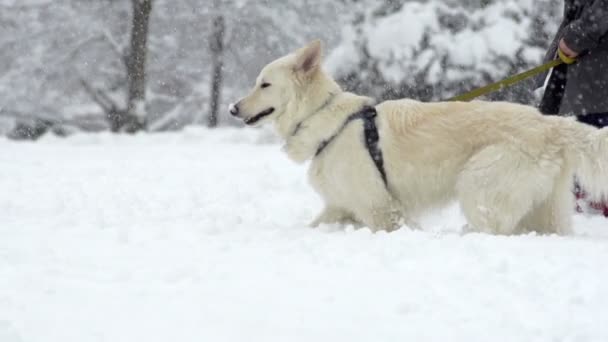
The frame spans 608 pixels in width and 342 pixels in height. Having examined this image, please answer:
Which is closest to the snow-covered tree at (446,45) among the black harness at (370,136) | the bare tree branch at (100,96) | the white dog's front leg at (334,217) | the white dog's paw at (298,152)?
the bare tree branch at (100,96)

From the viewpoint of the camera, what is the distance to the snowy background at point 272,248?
93.7 inches

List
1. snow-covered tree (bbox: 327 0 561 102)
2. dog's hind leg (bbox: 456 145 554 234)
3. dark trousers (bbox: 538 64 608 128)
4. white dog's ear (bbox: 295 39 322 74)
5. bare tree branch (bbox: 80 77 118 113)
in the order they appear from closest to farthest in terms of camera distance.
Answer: dog's hind leg (bbox: 456 145 554 234), white dog's ear (bbox: 295 39 322 74), dark trousers (bbox: 538 64 608 128), snow-covered tree (bbox: 327 0 561 102), bare tree branch (bbox: 80 77 118 113)

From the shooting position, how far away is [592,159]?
155 inches

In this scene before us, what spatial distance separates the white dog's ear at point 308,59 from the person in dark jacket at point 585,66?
6.07ft

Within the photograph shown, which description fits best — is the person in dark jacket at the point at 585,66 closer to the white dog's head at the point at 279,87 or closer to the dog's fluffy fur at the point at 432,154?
the dog's fluffy fur at the point at 432,154

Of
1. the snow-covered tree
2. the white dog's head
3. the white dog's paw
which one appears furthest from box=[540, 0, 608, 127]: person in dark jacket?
the snow-covered tree

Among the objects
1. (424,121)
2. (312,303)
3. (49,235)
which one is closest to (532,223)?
(424,121)

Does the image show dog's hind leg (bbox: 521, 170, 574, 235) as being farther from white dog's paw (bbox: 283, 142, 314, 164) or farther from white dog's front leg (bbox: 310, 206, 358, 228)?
white dog's paw (bbox: 283, 142, 314, 164)

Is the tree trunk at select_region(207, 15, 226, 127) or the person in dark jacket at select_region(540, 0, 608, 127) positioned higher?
the person in dark jacket at select_region(540, 0, 608, 127)

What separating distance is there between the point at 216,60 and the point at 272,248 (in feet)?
48.0

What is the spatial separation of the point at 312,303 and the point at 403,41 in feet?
37.9

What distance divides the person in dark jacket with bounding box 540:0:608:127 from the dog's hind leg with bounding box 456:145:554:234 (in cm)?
133

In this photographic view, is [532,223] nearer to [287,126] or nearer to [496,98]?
[287,126]

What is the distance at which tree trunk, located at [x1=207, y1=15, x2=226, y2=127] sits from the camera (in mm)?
16984
